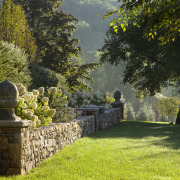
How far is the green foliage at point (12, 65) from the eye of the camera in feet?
38.6

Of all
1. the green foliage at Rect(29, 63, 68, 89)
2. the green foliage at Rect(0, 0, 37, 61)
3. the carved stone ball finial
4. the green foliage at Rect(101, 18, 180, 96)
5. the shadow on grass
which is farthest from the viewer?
the green foliage at Rect(101, 18, 180, 96)

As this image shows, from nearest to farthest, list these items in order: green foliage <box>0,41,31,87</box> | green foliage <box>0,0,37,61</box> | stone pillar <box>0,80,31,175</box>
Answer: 1. stone pillar <box>0,80,31,175</box>
2. green foliage <box>0,41,31,87</box>
3. green foliage <box>0,0,37,61</box>

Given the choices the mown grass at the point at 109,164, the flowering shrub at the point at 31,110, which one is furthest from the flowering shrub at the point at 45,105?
the mown grass at the point at 109,164

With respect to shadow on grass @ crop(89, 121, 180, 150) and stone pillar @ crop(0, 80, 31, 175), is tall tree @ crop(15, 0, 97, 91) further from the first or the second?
stone pillar @ crop(0, 80, 31, 175)

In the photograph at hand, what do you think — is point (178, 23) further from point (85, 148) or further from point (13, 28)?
point (13, 28)

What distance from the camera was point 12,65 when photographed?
13.0 m

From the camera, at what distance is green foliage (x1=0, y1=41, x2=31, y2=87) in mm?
11773

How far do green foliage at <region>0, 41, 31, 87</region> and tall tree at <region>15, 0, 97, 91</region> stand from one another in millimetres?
8759

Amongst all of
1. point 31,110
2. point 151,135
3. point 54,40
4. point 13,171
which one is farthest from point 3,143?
point 54,40

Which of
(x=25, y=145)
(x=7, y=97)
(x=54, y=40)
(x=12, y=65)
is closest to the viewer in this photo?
(x=7, y=97)

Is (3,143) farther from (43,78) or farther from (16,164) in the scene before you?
(43,78)

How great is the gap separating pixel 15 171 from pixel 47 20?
67.2 feet

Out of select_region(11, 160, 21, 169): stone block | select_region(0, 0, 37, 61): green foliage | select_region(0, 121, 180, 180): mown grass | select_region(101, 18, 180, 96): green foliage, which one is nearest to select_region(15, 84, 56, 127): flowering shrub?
select_region(0, 121, 180, 180): mown grass

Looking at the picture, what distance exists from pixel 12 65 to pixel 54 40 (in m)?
12.5
